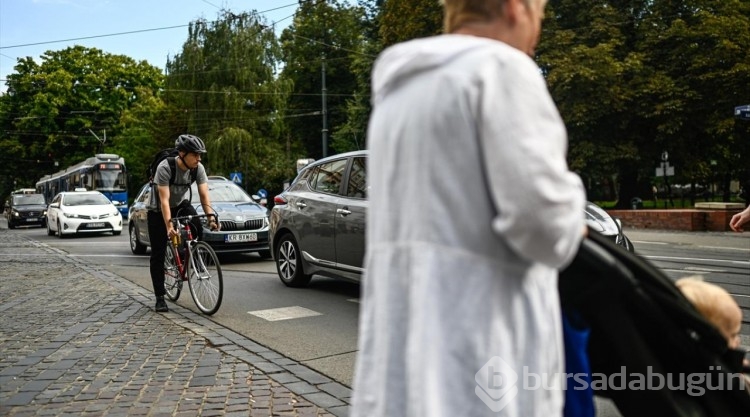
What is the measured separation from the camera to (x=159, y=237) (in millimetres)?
7844

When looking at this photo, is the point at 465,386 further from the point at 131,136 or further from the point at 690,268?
the point at 131,136

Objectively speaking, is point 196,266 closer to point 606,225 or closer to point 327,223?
point 327,223

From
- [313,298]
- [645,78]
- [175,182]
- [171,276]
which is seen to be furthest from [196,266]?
[645,78]

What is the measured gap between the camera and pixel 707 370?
6.34 ft

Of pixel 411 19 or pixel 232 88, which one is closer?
pixel 411 19

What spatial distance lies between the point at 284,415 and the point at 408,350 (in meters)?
2.76

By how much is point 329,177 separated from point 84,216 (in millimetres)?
17092

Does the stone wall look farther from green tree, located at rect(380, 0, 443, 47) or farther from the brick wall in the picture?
green tree, located at rect(380, 0, 443, 47)

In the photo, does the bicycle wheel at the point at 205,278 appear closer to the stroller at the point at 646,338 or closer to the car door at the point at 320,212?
the car door at the point at 320,212

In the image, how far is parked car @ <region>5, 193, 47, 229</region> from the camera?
36062 mm

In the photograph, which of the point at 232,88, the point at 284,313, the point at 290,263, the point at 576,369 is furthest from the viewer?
the point at 232,88

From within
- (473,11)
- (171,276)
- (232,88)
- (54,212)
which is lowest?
(171,276)

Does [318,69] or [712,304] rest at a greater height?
[318,69]

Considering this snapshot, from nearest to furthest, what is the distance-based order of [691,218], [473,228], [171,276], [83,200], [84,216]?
1. [473,228]
2. [171,276]
3. [691,218]
4. [84,216]
5. [83,200]
